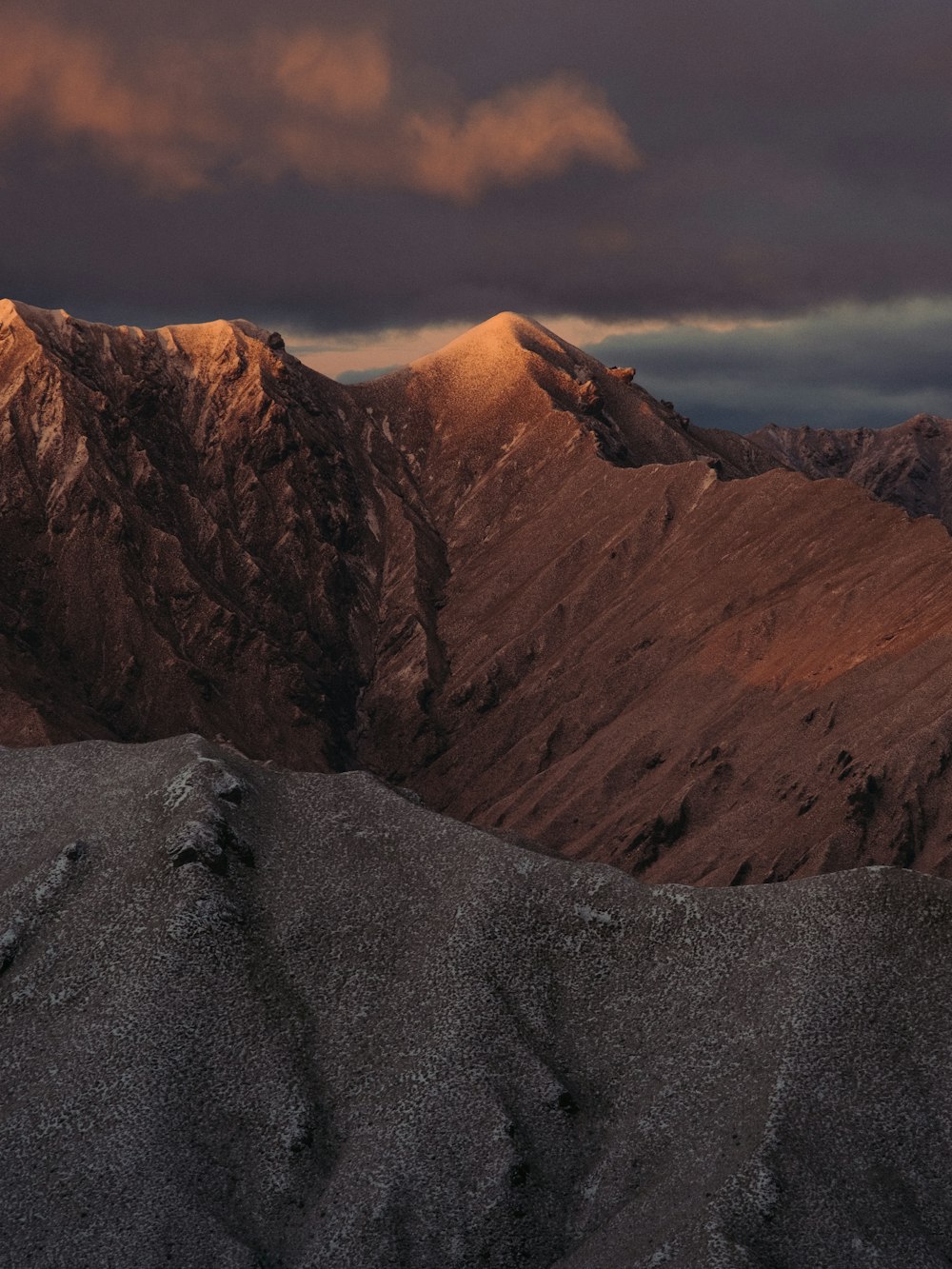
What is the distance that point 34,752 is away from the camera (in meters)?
106

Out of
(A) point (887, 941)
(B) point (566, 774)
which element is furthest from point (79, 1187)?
(B) point (566, 774)

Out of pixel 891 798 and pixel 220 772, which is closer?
pixel 220 772

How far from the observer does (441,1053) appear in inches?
2950

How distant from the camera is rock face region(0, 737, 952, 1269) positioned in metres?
66.4

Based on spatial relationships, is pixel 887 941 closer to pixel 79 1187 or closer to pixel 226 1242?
pixel 226 1242

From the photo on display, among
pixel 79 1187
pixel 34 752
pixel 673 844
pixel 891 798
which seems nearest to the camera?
pixel 79 1187

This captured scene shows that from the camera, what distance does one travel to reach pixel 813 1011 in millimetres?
72750

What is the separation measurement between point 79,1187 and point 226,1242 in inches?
291

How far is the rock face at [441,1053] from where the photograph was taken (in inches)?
2616

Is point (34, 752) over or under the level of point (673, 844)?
over

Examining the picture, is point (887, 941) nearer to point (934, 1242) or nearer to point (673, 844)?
point (934, 1242)

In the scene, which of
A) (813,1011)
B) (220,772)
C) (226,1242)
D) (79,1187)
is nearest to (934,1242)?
(813,1011)

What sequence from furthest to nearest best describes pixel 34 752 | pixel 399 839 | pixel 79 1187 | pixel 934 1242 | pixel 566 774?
pixel 566 774 → pixel 34 752 → pixel 399 839 → pixel 79 1187 → pixel 934 1242

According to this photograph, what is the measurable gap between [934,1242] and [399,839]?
37670mm
